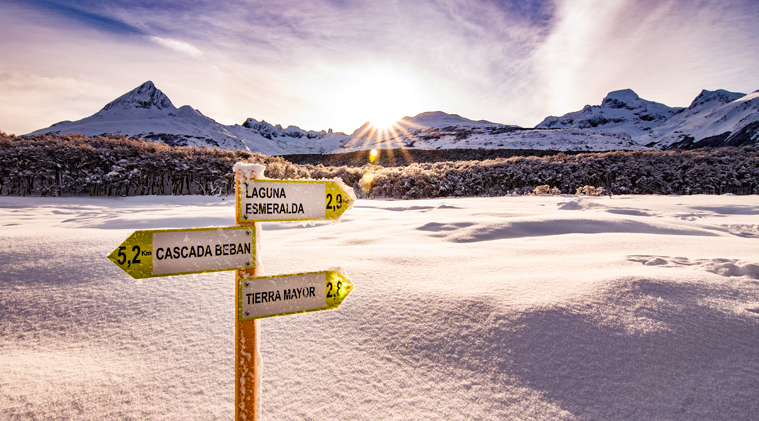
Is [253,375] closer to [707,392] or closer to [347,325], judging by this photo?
[347,325]

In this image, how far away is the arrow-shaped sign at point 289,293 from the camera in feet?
3.84

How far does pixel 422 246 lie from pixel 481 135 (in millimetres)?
48847

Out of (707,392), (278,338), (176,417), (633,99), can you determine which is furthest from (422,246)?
(633,99)

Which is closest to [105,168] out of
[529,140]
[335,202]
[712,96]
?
[335,202]

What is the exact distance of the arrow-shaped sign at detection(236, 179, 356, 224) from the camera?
119 cm

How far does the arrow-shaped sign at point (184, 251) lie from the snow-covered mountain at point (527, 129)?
4128cm

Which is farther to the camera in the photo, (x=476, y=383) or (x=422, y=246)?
(x=422, y=246)

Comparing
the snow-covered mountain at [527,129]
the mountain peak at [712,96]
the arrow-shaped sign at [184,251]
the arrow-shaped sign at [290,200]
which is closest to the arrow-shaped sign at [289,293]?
the arrow-shaped sign at [184,251]

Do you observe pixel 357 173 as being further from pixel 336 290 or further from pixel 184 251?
pixel 184 251

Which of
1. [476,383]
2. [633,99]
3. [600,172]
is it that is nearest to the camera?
[476,383]

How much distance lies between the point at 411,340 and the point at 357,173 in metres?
13.8

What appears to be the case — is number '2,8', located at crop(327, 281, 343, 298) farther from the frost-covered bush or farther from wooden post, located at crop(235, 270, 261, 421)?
the frost-covered bush

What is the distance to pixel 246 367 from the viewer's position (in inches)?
45.9

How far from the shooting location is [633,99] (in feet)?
281
